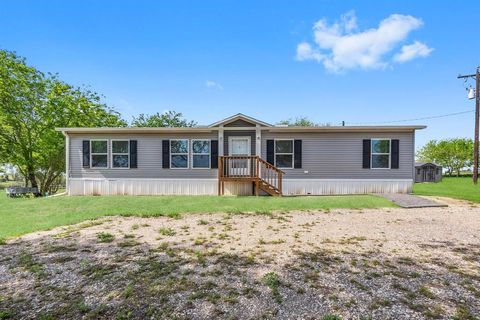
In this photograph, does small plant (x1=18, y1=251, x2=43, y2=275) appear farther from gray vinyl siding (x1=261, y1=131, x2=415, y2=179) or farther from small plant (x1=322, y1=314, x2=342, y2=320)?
gray vinyl siding (x1=261, y1=131, x2=415, y2=179)

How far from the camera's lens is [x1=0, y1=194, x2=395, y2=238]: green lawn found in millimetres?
6059

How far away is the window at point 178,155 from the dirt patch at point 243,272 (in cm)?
553

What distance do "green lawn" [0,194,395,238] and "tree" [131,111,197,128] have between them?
2157 cm

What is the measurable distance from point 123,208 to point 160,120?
→ 78.9 feet

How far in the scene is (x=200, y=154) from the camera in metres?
11.0

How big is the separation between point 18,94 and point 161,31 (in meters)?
10.6

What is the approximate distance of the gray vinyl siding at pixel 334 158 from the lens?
34.9 ft

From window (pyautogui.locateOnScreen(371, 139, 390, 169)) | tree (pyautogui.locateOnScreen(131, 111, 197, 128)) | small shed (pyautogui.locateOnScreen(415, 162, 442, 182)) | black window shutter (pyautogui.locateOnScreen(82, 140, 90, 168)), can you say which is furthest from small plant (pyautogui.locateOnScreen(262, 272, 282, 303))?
tree (pyautogui.locateOnScreen(131, 111, 197, 128))

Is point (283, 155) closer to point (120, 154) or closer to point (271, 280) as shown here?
A: point (120, 154)

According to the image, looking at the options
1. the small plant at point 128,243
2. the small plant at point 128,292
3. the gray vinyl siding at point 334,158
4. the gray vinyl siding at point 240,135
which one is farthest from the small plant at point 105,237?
the gray vinyl siding at point 334,158

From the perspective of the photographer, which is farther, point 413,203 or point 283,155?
point 283,155

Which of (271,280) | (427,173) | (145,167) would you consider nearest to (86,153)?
(145,167)

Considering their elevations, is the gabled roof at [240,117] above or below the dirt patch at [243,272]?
above

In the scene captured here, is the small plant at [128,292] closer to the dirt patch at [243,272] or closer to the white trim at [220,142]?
the dirt patch at [243,272]
